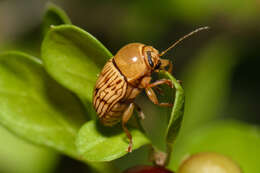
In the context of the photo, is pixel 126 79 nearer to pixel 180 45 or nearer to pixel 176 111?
pixel 176 111

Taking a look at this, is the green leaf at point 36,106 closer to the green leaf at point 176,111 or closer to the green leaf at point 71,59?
the green leaf at point 71,59

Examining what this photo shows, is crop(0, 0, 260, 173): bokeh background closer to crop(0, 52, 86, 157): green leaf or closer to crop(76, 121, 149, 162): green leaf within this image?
crop(0, 52, 86, 157): green leaf

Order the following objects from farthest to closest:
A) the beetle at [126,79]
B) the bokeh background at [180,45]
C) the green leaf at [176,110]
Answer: the bokeh background at [180,45] → the beetle at [126,79] → the green leaf at [176,110]

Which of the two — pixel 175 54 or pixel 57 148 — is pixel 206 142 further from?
pixel 175 54

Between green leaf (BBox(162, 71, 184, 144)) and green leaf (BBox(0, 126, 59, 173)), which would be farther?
green leaf (BBox(0, 126, 59, 173))

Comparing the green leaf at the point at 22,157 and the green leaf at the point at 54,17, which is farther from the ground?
the green leaf at the point at 54,17

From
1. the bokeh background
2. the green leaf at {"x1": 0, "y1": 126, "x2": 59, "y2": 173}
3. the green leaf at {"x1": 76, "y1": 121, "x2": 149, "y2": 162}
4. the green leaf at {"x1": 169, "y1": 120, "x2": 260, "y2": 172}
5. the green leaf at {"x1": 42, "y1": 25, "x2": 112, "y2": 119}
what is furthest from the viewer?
the bokeh background

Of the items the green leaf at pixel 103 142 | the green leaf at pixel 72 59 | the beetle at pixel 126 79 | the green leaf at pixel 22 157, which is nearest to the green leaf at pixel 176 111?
the green leaf at pixel 103 142

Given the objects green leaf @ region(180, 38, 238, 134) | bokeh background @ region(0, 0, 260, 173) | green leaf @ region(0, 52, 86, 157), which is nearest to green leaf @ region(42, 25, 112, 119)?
green leaf @ region(0, 52, 86, 157)
